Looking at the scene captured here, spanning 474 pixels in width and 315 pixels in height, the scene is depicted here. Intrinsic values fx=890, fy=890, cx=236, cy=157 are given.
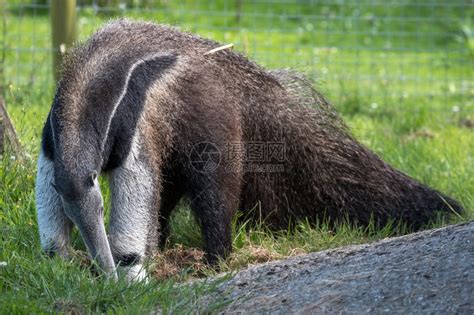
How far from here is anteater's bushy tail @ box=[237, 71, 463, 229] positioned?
6410mm

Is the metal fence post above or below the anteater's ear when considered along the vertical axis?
above

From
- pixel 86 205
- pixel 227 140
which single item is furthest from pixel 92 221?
pixel 227 140

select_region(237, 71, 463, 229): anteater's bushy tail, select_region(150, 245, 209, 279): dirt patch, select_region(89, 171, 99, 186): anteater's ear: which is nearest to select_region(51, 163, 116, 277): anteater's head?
select_region(89, 171, 99, 186): anteater's ear

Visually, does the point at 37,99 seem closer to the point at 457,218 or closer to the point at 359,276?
the point at 457,218

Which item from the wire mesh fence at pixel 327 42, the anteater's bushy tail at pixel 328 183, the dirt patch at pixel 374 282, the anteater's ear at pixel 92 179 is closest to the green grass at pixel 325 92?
the wire mesh fence at pixel 327 42

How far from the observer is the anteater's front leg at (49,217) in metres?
5.32

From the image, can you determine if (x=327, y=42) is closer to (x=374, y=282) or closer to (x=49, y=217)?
(x=49, y=217)

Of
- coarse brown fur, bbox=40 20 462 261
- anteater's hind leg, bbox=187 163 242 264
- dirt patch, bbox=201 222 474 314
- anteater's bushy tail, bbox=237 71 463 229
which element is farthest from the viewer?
anteater's bushy tail, bbox=237 71 463 229

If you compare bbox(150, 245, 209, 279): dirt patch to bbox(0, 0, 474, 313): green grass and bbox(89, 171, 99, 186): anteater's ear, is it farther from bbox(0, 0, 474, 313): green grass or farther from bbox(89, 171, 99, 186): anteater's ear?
bbox(89, 171, 99, 186): anteater's ear

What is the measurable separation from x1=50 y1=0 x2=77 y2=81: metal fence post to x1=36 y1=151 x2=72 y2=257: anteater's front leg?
3.21m

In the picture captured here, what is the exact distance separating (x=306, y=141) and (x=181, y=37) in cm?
119

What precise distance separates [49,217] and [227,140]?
1.26 meters

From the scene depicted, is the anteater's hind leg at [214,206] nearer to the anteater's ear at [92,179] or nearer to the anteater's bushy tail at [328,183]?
the anteater's bushy tail at [328,183]

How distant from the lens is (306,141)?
21.1ft
